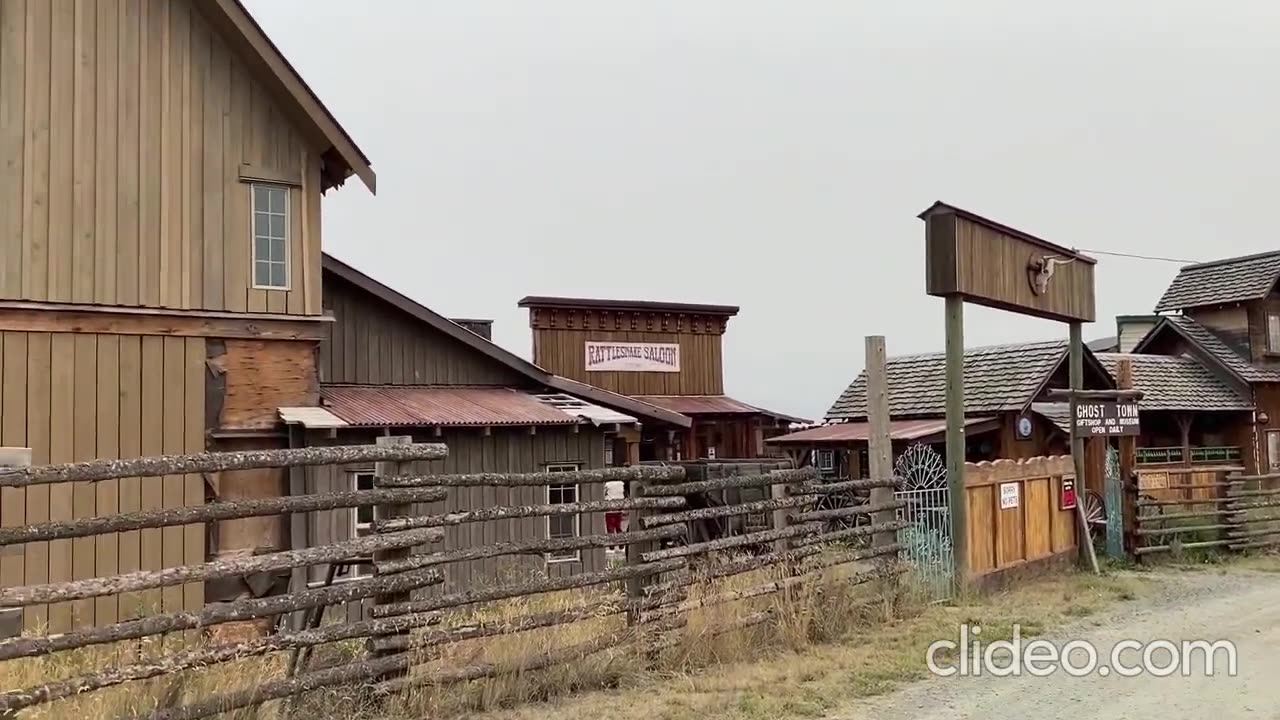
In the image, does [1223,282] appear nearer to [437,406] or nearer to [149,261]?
[437,406]

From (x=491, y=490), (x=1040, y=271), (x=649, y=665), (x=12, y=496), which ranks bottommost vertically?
(x=649, y=665)

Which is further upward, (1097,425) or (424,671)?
(1097,425)

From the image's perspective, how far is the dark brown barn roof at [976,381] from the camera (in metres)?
21.4

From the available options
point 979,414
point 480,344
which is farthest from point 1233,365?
point 480,344

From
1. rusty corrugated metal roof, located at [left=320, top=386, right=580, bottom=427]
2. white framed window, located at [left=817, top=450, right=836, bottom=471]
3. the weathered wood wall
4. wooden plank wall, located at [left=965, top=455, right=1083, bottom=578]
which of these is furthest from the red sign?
the weathered wood wall

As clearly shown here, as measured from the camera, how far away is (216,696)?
20.2 ft

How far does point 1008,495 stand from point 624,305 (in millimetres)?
13173

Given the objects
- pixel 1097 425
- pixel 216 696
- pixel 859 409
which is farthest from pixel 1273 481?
pixel 216 696

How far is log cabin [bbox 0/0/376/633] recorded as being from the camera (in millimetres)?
11008

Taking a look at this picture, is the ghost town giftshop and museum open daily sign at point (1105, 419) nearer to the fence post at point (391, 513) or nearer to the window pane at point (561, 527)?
the window pane at point (561, 527)

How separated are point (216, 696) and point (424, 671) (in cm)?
150

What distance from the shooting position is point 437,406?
14.4 m

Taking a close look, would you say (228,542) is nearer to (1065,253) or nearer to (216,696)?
(216,696)

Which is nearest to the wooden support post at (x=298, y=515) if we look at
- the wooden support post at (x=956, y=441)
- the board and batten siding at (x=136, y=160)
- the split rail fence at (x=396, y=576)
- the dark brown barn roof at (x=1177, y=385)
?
the board and batten siding at (x=136, y=160)
